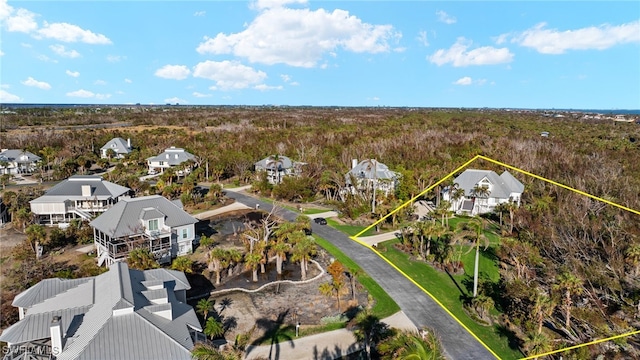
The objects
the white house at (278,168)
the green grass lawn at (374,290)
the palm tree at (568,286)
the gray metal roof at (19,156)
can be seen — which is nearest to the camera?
the palm tree at (568,286)

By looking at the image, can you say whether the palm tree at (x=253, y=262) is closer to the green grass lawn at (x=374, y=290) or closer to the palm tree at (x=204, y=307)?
the palm tree at (x=204, y=307)

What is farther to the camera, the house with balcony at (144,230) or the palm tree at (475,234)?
the house with balcony at (144,230)

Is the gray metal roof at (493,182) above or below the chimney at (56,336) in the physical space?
above

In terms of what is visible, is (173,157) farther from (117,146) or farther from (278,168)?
(117,146)

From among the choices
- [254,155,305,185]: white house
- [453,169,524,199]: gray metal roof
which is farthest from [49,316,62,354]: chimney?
[254,155,305,185]: white house

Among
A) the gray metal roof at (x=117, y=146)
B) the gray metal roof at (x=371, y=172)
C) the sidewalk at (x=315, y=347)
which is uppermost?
the gray metal roof at (x=117, y=146)

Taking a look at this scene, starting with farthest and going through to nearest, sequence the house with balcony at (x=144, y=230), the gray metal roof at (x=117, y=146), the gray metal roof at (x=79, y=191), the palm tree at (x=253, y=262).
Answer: the gray metal roof at (x=117, y=146), the gray metal roof at (x=79, y=191), the house with balcony at (x=144, y=230), the palm tree at (x=253, y=262)

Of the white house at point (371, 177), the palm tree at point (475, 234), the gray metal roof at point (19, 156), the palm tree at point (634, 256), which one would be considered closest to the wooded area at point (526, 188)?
the palm tree at point (634, 256)

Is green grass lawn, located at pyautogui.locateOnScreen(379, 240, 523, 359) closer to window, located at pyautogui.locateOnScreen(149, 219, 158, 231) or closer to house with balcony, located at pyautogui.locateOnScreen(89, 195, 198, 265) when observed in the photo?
house with balcony, located at pyautogui.locateOnScreen(89, 195, 198, 265)

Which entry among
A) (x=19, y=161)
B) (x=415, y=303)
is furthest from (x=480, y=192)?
(x=19, y=161)
